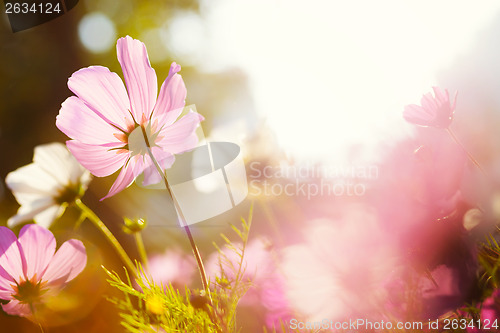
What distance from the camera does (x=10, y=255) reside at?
0.64ft

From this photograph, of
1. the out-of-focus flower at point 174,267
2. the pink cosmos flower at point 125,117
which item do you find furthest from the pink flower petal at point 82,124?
the out-of-focus flower at point 174,267

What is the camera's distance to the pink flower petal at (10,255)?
0.63ft

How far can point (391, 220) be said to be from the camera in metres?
0.19

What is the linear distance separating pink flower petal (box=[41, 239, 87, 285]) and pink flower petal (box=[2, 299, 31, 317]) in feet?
0.09

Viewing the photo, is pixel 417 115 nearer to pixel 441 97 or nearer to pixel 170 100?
pixel 441 97

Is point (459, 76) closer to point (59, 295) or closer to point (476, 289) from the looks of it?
point (476, 289)

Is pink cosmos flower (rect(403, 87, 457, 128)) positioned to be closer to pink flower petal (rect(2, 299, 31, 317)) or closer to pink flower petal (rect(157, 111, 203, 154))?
pink flower petal (rect(157, 111, 203, 154))

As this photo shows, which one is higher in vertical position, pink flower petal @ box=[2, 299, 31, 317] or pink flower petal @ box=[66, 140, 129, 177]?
pink flower petal @ box=[66, 140, 129, 177]

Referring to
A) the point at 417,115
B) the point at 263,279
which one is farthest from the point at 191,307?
the point at 417,115

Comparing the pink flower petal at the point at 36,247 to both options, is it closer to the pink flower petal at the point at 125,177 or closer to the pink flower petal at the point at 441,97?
the pink flower petal at the point at 125,177

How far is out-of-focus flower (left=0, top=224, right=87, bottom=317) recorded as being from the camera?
0.63 feet

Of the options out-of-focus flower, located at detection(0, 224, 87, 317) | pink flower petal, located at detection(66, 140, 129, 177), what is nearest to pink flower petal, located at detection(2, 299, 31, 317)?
out-of-focus flower, located at detection(0, 224, 87, 317)

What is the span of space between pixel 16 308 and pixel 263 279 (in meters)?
0.15

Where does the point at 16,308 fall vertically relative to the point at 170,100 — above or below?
below
